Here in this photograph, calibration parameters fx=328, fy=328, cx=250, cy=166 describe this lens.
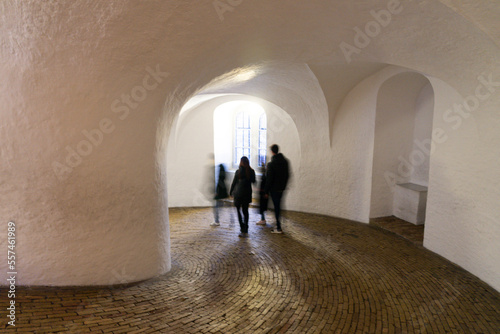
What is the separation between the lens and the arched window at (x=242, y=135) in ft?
39.0

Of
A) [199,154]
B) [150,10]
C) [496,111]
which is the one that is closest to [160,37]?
[150,10]

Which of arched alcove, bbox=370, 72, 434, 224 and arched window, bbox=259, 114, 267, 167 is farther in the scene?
arched window, bbox=259, 114, 267, 167

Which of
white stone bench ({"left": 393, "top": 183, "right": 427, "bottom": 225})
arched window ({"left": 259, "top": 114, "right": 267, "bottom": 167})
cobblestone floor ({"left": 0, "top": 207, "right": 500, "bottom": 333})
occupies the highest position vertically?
arched window ({"left": 259, "top": 114, "right": 267, "bottom": 167})

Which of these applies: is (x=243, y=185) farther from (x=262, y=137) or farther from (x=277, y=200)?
(x=262, y=137)

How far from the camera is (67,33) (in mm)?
3600

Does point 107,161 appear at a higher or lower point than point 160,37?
lower

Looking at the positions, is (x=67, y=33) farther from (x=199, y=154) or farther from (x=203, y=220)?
(x=199, y=154)

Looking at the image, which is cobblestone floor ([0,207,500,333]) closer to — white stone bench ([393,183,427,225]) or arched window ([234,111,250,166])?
white stone bench ([393,183,427,225])

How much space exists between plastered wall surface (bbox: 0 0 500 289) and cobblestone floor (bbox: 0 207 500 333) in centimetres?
41

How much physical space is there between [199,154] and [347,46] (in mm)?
6755

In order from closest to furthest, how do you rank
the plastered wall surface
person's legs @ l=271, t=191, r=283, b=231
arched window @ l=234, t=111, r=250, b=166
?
1. the plastered wall surface
2. person's legs @ l=271, t=191, r=283, b=231
3. arched window @ l=234, t=111, r=250, b=166

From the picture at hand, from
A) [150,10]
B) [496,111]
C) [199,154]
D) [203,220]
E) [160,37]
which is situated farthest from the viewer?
[199,154]

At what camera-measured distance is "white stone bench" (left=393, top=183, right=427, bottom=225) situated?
7.55 metres

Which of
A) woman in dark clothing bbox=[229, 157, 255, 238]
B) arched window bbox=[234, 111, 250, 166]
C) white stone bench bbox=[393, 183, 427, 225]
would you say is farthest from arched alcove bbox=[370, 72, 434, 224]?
arched window bbox=[234, 111, 250, 166]
